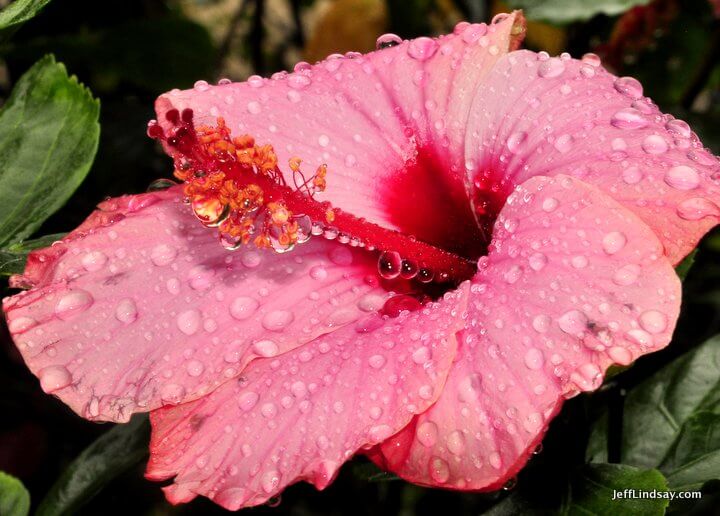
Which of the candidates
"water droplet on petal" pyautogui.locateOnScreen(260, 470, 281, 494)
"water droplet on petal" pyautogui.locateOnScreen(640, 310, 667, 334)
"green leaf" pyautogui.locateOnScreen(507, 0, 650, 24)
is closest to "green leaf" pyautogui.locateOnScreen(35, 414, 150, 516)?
"water droplet on petal" pyautogui.locateOnScreen(260, 470, 281, 494)

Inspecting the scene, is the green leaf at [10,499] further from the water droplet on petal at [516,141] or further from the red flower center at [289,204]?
the water droplet on petal at [516,141]

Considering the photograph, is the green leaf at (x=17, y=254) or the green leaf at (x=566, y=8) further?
the green leaf at (x=566, y=8)

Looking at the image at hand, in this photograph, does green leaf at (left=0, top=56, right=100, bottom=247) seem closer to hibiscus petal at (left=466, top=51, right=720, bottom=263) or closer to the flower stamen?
the flower stamen

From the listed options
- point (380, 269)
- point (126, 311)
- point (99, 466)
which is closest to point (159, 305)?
point (126, 311)

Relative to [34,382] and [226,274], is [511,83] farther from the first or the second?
[34,382]

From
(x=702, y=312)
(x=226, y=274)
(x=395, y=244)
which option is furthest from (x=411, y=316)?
(x=702, y=312)

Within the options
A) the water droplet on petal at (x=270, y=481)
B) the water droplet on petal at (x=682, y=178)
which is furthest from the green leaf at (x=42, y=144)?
the water droplet on petal at (x=682, y=178)

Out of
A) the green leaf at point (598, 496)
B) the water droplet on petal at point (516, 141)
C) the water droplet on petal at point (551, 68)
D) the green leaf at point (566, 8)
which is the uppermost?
the water droplet on petal at point (551, 68)

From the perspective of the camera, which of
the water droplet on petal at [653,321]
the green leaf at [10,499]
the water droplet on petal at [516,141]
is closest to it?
the water droplet on petal at [653,321]
